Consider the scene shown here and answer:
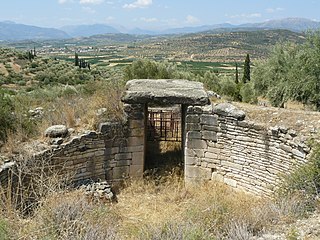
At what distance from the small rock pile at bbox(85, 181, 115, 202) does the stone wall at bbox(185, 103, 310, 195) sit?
197 cm

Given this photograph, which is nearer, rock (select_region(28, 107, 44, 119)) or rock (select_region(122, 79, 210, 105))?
rock (select_region(122, 79, 210, 105))

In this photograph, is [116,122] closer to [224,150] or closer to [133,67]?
[224,150]

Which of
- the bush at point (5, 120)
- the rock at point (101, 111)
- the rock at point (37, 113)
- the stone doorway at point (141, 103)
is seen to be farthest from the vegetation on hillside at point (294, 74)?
the bush at point (5, 120)

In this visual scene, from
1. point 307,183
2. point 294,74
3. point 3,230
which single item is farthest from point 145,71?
point 3,230

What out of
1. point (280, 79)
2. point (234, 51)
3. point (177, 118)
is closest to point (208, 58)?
point (234, 51)

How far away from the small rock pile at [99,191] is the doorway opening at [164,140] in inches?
59.9

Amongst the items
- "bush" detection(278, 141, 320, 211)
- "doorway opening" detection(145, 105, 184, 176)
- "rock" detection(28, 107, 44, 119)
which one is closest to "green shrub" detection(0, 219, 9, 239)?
"bush" detection(278, 141, 320, 211)

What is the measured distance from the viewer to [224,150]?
8406 millimetres

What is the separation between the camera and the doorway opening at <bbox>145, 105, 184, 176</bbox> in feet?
Answer: 31.1

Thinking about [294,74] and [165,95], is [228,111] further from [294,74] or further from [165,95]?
[294,74]

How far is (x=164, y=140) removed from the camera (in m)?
9.77

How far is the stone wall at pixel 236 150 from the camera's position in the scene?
7.57 meters

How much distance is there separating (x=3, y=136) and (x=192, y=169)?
4267 mm

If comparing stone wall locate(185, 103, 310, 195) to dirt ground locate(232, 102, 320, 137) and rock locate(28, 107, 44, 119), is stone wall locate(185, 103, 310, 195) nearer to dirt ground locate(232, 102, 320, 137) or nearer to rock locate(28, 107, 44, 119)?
dirt ground locate(232, 102, 320, 137)
